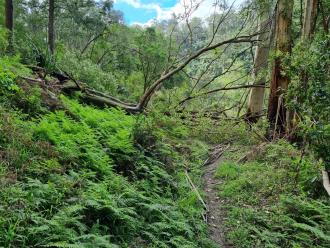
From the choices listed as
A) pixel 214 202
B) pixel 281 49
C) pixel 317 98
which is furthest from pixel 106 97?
pixel 317 98

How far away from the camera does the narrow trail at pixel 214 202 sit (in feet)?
19.3

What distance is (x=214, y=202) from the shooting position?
733 cm

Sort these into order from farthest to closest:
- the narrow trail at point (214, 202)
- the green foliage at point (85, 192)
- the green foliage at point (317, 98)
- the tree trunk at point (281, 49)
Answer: the tree trunk at point (281, 49) < the green foliage at point (317, 98) < the narrow trail at point (214, 202) < the green foliage at point (85, 192)

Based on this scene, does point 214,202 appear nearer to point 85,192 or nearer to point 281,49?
point 85,192

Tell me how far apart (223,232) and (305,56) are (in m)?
3.80

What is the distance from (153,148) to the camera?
27.4ft

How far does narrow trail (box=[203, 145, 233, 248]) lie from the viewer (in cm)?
589

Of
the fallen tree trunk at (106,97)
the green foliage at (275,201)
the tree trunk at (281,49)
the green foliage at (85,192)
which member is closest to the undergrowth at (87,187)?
the green foliage at (85,192)

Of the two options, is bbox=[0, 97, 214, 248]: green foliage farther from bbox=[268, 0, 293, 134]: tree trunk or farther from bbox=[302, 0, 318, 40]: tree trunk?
bbox=[302, 0, 318, 40]: tree trunk

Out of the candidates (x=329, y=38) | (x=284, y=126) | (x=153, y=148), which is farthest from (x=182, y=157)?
(x=329, y=38)

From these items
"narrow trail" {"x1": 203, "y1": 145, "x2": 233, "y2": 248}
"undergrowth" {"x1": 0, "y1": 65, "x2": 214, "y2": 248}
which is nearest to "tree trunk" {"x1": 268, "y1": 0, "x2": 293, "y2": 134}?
"narrow trail" {"x1": 203, "y1": 145, "x2": 233, "y2": 248}

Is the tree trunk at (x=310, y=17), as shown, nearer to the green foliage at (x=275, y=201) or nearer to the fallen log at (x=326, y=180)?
the green foliage at (x=275, y=201)

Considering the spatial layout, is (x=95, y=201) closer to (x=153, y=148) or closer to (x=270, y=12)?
(x=153, y=148)

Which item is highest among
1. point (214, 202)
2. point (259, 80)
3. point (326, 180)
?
point (259, 80)
